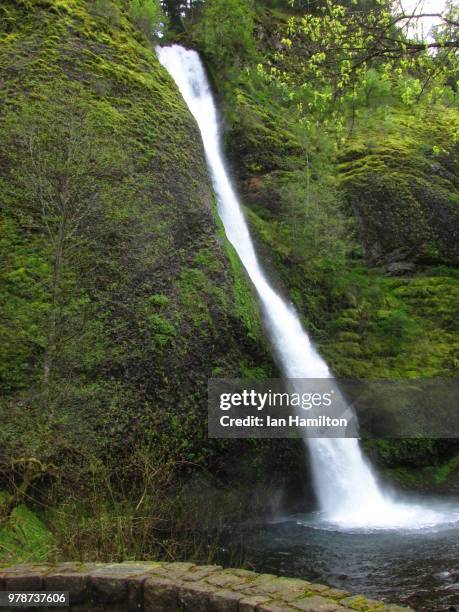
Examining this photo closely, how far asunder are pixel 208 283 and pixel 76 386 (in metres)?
3.96

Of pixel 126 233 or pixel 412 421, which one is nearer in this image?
pixel 126 233

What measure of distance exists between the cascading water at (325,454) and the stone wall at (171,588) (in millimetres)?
7349

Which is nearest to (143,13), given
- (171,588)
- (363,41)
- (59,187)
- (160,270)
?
(160,270)

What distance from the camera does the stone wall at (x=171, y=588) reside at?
3.57 m

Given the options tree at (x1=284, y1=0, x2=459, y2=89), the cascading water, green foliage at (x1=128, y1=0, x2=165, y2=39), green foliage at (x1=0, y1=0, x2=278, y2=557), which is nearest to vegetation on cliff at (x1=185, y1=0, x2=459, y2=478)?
the cascading water

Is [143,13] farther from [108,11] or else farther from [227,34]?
[227,34]

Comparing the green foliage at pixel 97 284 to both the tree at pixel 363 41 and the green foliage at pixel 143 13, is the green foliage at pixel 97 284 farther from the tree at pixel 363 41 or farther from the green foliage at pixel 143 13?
the green foliage at pixel 143 13

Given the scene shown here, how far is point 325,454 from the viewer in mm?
12523

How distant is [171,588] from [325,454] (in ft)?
30.0

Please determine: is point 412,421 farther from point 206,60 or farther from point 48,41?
point 206,60

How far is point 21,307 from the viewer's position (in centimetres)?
991

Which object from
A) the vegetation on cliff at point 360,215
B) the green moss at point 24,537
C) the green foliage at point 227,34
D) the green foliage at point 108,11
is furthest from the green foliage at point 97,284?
the green foliage at point 227,34

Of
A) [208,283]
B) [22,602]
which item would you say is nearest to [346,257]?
[208,283]

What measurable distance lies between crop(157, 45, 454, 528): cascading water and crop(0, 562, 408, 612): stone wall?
7349 millimetres
